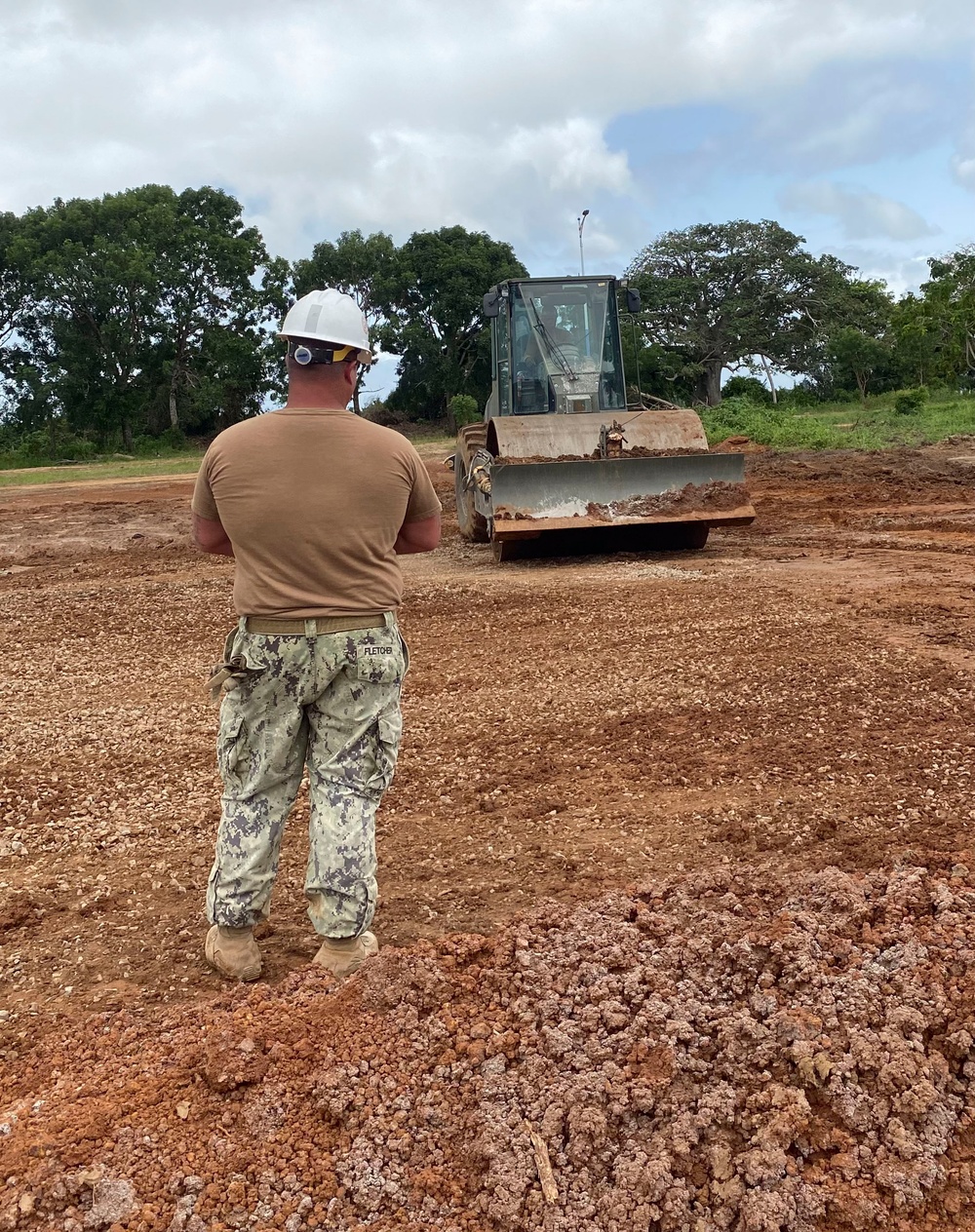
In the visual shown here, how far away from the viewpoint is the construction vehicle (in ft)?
33.1

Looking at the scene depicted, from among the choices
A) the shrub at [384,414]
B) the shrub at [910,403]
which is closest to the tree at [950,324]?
the shrub at [910,403]

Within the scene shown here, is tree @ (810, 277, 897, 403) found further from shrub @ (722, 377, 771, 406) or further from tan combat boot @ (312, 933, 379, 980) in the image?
tan combat boot @ (312, 933, 379, 980)

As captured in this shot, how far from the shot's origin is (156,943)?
3.43 meters

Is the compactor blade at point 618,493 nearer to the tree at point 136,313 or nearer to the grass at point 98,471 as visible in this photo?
the grass at point 98,471

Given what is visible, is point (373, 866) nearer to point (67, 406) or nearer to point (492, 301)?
point (492, 301)

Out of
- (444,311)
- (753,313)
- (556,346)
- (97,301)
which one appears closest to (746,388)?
(753,313)

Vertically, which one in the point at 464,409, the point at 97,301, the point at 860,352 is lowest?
the point at 464,409

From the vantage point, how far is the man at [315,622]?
9.33 feet

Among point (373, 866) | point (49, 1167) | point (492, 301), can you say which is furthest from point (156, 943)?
point (492, 301)

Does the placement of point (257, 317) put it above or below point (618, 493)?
above

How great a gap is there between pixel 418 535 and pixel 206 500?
0.61m

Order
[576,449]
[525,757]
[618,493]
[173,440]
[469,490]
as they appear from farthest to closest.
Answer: [173,440] < [469,490] < [576,449] < [618,493] < [525,757]

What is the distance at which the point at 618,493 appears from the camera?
1020 centimetres

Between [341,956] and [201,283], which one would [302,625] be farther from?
[201,283]
